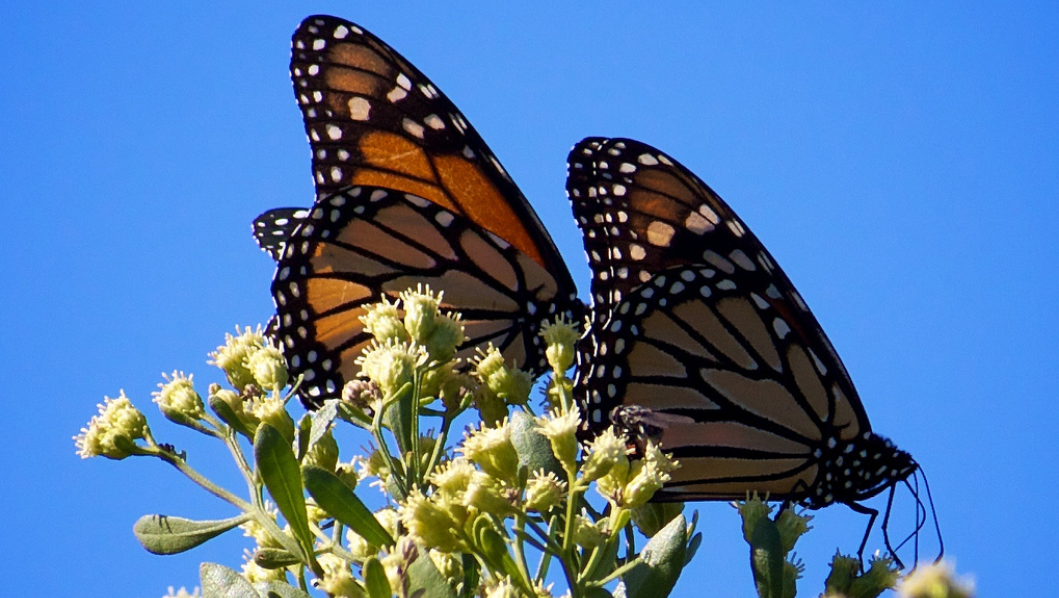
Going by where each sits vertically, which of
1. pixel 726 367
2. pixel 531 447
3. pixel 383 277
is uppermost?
pixel 383 277

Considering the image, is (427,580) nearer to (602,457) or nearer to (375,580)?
(375,580)

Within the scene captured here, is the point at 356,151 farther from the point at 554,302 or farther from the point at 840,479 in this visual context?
the point at 840,479

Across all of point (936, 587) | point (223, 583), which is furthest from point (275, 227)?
point (936, 587)

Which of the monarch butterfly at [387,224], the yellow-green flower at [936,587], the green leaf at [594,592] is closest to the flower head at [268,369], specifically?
the monarch butterfly at [387,224]

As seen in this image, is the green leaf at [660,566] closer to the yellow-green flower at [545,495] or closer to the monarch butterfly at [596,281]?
the yellow-green flower at [545,495]

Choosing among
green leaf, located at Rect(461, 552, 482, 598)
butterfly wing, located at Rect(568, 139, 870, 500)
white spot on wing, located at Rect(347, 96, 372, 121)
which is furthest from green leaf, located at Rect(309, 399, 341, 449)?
white spot on wing, located at Rect(347, 96, 372, 121)

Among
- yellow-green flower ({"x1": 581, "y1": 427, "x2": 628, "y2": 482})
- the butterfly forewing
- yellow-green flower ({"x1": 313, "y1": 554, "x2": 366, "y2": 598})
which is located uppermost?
the butterfly forewing

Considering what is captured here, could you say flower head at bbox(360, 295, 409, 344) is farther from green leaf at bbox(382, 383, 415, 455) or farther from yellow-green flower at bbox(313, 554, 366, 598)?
yellow-green flower at bbox(313, 554, 366, 598)
